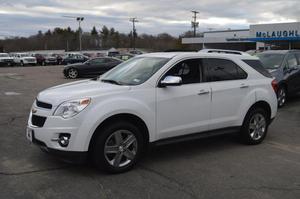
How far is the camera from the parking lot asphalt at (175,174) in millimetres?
4957

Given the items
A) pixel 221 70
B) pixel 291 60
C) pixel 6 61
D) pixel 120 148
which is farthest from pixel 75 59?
pixel 120 148

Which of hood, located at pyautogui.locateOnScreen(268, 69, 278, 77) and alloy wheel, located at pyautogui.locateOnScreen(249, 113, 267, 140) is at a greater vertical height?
hood, located at pyautogui.locateOnScreen(268, 69, 278, 77)

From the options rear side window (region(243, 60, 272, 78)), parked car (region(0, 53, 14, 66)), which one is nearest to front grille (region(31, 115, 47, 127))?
rear side window (region(243, 60, 272, 78))

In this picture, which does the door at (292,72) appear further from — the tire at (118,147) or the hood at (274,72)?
the tire at (118,147)

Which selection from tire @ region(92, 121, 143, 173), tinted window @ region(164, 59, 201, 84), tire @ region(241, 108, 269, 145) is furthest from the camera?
tire @ region(241, 108, 269, 145)

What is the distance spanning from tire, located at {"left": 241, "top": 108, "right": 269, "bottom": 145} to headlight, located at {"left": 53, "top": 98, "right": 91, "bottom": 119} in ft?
10.2

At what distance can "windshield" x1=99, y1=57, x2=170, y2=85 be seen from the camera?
6.19m

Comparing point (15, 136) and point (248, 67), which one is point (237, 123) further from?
point (15, 136)

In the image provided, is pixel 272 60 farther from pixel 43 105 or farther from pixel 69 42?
pixel 69 42

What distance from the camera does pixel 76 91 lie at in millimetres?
5734

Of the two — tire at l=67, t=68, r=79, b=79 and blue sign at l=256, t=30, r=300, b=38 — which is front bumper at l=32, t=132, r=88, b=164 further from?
blue sign at l=256, t=30, r=300, b=38

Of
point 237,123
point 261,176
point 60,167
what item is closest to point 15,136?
point 60,167

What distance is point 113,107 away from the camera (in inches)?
217

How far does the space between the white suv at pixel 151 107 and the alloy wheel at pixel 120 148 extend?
14 mm
